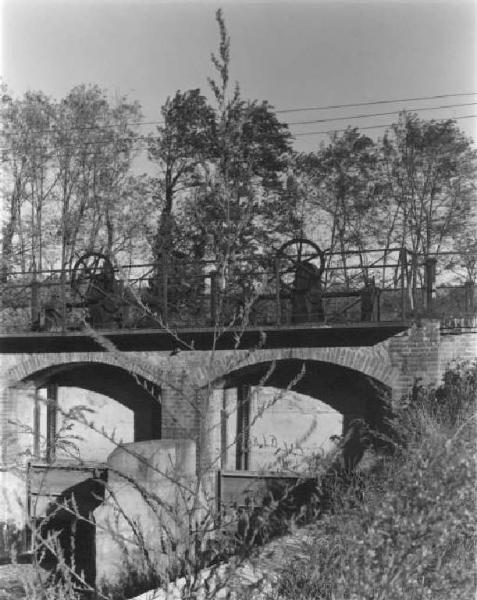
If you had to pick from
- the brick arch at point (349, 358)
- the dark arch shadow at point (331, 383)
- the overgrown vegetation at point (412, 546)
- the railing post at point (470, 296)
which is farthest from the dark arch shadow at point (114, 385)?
the overgrown vegetation at point (412, 546)

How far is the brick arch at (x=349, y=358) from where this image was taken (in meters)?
10.5

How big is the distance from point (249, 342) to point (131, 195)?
1248 centimetres

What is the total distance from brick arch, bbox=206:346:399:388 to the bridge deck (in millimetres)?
87

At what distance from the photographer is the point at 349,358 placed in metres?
10.7

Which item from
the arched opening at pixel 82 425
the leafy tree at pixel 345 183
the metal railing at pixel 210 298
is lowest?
the arched opening at pixel 82 425

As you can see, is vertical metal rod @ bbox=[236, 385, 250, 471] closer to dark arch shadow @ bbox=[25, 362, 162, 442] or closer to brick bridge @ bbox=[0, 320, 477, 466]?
brick bridge @ bbox=[0, 320, 477, 466]

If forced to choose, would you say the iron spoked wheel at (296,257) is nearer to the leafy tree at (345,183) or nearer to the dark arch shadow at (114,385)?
the dark arch shadow at (114,385)

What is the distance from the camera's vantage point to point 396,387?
10336mm

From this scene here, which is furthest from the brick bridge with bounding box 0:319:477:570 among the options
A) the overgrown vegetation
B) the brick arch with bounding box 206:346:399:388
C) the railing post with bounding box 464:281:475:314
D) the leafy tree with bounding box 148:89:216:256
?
the leafy tree with bounding box 148:89:216:256

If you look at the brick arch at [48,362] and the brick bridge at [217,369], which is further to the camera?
the brick arch at [48,362]

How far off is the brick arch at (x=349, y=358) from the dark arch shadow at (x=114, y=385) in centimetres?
231

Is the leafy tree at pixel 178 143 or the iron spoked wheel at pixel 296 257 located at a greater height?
the leafy tree at pixel 178 143

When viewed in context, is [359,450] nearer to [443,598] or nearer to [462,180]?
[443,598]

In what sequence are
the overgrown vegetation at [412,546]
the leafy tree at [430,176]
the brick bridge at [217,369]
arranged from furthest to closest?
the leafy tree at [430,176] → the brick bridge at [217,369] → the overgrown vegetation at [412,546]
